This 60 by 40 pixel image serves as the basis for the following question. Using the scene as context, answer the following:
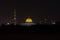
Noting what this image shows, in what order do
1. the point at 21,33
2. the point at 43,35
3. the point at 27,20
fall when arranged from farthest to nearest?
the point at 27,20, the point at 21,33, the point at 43,35

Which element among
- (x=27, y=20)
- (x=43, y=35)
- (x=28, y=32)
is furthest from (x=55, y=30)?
(x=27, y=20)

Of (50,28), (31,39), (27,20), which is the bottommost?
(31,39)

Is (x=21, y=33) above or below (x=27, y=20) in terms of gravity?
below

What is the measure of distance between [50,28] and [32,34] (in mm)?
1314

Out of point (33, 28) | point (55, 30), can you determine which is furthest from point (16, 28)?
point (55, 30)

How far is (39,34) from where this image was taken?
1027cm

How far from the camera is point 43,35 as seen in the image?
9953 mm

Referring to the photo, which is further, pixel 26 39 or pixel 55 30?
pixel 55 30

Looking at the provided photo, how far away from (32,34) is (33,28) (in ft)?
1.60

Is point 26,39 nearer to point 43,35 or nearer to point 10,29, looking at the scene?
point 43,35

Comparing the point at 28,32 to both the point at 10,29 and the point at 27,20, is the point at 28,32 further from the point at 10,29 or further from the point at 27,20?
the point at 27,20

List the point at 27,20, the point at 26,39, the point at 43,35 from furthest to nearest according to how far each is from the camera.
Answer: the point at 27,20, the point at 43,35, the point at 26,39

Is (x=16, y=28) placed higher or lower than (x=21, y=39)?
higher

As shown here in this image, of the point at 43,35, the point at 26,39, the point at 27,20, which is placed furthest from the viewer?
the point at 27,20
